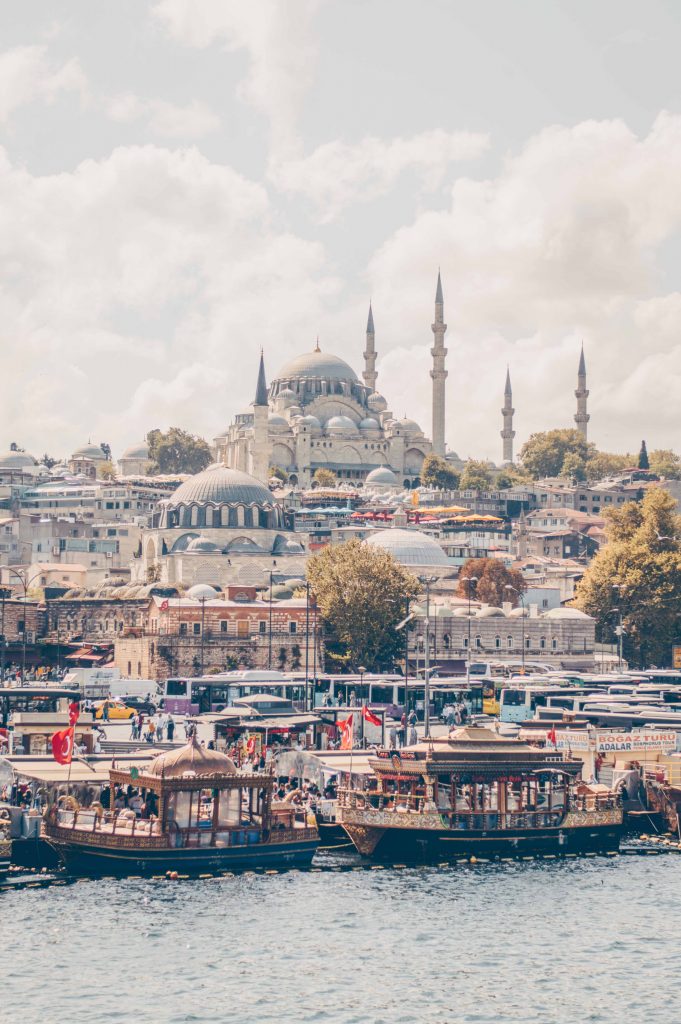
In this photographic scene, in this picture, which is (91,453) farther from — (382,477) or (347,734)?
(347,734)

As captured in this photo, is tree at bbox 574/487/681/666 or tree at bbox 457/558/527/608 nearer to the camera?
tree at bbox 574/487/681/666

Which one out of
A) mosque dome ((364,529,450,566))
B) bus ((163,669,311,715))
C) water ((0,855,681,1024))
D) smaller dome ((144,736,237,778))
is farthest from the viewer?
mosque dome ((364,529,450,566))

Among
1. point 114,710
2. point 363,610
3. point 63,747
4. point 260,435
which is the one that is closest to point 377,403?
point 260,435

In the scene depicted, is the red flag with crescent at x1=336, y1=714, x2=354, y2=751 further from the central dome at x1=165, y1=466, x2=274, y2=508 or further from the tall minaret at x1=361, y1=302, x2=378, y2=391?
the tall minaret at x1=361, y1=302, x2=378, y2=391

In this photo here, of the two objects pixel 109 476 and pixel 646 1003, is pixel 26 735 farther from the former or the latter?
pixel 109 476

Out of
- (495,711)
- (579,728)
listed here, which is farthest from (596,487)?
(579,728)

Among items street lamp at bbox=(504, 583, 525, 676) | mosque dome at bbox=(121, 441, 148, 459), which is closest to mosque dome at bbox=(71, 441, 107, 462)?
mosque dome at bbox=(121, 441, 148, 459)
